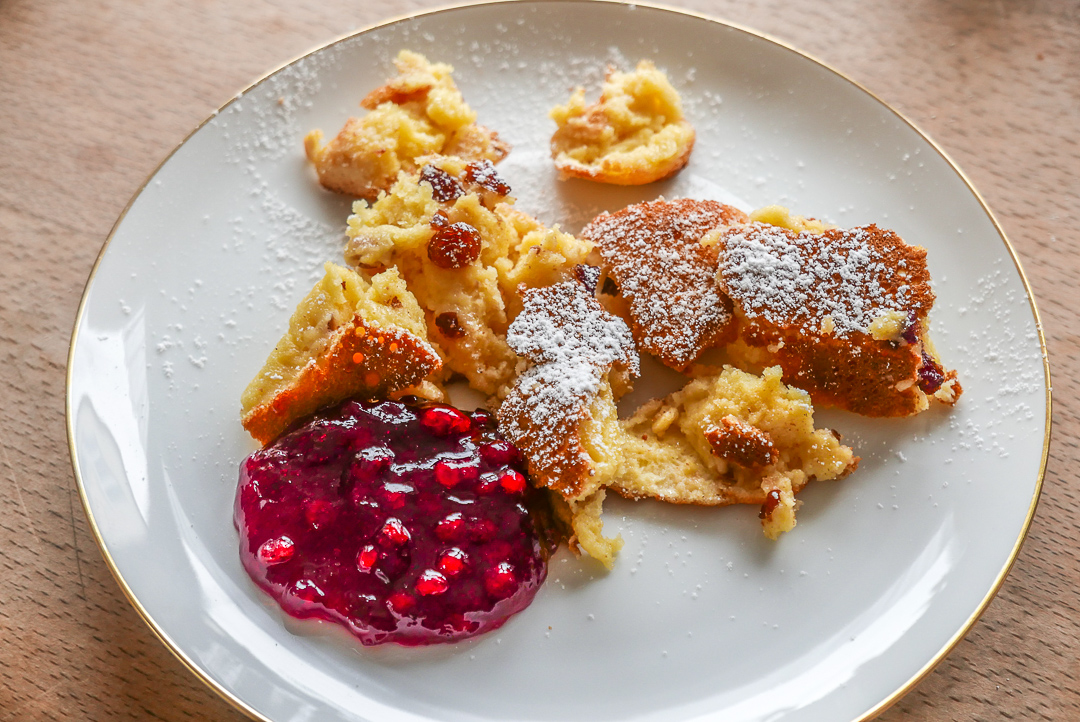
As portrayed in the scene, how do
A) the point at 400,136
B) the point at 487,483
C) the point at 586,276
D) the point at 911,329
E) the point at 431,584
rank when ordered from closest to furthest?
the point at 431,584 < the point at 487,483 < the point at 911,329 < the point at 586,276 < the point at 400,136

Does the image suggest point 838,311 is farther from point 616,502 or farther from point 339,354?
point 339,354

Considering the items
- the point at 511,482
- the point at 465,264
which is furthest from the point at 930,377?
the point at 465,264

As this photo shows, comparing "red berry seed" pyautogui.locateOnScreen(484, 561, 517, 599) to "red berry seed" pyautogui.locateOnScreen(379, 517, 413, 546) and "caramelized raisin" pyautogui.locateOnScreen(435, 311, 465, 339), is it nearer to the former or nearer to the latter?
"red berry seed" pyautogui.locateOnScreen(379, 517, 413, 546)

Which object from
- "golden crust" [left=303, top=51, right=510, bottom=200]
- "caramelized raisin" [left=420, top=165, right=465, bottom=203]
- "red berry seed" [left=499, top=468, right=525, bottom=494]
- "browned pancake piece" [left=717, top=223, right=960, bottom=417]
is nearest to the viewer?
"red berry seed" [left=499, top=468, right=525, bottom=494]

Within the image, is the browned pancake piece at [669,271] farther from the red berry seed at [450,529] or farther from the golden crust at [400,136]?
the red berry seed at [450,529]

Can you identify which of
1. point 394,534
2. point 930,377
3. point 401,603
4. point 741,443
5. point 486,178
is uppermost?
point 486,178

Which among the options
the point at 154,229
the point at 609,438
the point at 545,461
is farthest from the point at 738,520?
the point at 154,229

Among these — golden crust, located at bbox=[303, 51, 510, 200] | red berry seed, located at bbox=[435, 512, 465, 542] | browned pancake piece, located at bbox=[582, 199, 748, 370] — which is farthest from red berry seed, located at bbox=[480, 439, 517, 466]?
golden crust, located at bbox=[303, 51, 510, 200]
